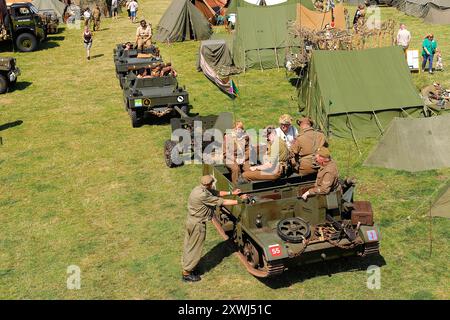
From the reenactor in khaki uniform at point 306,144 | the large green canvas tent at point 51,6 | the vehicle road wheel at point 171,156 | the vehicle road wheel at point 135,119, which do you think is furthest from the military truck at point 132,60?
the large green canvas tent at point 51,6

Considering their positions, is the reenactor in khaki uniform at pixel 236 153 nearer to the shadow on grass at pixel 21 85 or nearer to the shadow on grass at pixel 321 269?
the shadow on grass at pixel 321 269

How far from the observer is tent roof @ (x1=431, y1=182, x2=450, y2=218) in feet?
37.8

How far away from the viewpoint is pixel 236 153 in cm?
1080

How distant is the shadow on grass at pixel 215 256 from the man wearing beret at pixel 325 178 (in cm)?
187

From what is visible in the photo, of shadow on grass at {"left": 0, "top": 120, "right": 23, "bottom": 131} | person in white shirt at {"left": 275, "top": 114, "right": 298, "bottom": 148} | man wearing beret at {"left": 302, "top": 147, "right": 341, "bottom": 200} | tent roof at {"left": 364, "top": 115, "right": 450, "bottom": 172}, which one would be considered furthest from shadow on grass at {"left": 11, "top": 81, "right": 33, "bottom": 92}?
man wearing beret at {"left": 302, "top": 147, "right": 341, "bottom": 200}

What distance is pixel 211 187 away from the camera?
9539mm

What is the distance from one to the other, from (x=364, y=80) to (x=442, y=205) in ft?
18.8

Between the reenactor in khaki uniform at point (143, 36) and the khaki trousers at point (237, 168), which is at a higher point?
the reenactor in khaki uniform at point (143, 36)

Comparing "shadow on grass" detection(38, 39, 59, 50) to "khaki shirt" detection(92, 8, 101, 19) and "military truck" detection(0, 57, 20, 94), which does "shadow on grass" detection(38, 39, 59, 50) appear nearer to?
"khaki shirt" detection(92, 8, 101, 19)

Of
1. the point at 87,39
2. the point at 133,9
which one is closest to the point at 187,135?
the point at 87,39

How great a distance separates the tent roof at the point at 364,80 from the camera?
53.0 feet

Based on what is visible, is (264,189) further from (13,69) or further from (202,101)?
(13,69)

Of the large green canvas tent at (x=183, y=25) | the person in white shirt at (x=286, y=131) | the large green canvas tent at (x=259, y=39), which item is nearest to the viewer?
the person in white shirt at (x=286, y=131)

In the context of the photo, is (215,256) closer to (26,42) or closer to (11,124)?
(11,124)
